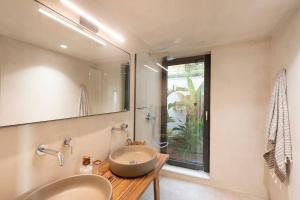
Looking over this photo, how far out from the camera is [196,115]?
2.61 m

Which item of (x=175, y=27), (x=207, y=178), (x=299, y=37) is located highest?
(x=175, y=27)

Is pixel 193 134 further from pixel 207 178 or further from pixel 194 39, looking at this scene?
pixel 194 39

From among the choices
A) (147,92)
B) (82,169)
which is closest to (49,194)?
(82,169)

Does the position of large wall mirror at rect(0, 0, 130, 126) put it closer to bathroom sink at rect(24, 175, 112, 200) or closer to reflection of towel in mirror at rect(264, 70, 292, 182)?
bathroom sink at rect(24, 175, 112, 200)

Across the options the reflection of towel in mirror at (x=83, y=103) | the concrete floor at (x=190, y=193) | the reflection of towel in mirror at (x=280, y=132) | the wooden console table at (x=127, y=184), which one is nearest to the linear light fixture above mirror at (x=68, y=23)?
the reflection of towel in mirror at (x=83, y=103)

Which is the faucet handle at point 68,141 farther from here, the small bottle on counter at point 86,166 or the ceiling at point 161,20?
the ceiling at point 161,20

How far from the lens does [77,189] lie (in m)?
1.08

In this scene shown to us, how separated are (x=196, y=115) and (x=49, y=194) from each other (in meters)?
2.19

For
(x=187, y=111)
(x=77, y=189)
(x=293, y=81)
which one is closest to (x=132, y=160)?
(x=77, y=189)

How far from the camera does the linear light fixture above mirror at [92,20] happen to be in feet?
3.80

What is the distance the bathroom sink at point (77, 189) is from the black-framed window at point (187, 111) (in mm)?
1866

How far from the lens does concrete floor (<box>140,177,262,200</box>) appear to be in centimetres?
212

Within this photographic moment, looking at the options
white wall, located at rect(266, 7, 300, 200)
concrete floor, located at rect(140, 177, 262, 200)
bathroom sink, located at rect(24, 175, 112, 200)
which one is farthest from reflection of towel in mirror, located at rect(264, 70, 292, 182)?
bathroom sink, located at rect(24, 175, 112, 200)

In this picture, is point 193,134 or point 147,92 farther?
point 193,134
